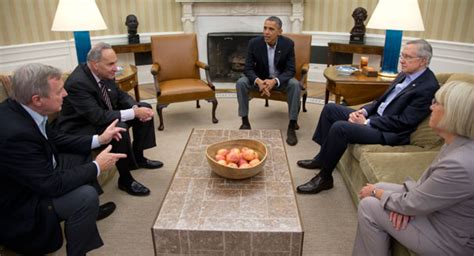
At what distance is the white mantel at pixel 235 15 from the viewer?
5070 mm

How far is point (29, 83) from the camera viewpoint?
1593 millimetres

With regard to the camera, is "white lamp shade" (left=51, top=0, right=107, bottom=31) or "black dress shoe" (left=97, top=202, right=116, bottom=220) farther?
"white lamp shade" (left=51, top=0, right=107, bottom=31)

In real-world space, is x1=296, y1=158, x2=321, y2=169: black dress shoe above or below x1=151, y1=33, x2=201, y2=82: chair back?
below

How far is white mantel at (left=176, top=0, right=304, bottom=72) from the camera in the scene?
16.6 feet

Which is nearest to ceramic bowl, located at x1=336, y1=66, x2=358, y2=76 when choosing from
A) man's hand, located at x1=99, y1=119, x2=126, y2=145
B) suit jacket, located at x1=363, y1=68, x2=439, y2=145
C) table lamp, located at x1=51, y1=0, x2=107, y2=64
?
suit jacket, located at x1=363, y1=68, x2=439, y2=145

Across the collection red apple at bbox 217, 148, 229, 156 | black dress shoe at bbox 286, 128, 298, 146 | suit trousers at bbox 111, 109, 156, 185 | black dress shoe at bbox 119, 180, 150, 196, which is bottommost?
black dress shoe at bbox 119, 180, 150, 196

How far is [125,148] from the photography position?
95.0 inches

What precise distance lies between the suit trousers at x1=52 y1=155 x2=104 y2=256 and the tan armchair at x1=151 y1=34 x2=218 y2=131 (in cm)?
200

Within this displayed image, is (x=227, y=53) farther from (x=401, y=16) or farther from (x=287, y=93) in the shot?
(x=401, y=16)

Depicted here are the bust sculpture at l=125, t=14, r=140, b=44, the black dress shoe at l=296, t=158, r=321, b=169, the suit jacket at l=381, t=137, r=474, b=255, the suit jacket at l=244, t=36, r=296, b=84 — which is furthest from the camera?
the bust sculpture at l=125, t=14, r=140, b=44

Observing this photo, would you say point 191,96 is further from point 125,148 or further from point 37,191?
point 37,191

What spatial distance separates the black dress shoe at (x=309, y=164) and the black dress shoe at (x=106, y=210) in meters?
1.45

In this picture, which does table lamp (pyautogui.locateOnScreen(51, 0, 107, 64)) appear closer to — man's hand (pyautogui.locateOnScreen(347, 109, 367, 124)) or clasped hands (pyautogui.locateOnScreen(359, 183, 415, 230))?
man's hand (pyautogui.locateOnScreen(347, 109, 367, 124))

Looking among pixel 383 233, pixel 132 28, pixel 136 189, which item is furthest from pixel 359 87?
pixel 132 28
